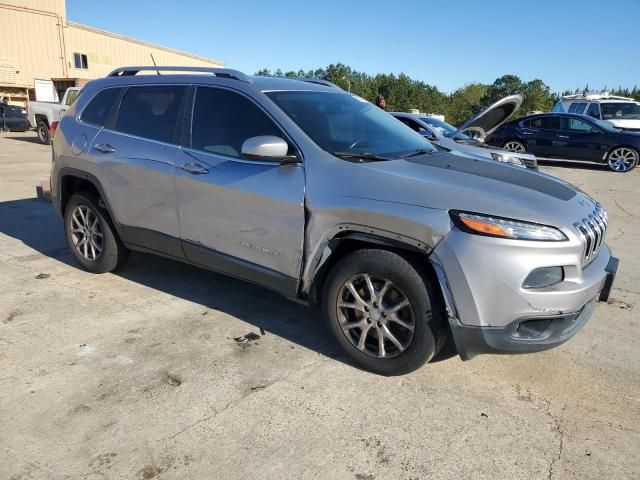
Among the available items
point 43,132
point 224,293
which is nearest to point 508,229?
point 224,293

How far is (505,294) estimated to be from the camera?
256 centimetres

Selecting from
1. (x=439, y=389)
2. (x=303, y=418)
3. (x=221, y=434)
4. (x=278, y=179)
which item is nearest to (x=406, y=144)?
(x=278, y=179)

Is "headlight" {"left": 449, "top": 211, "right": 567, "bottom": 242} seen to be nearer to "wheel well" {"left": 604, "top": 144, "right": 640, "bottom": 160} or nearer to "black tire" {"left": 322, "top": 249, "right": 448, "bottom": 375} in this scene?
"black tire" {"left": 322, "top": 249, "right": 448, "bottom": 375}

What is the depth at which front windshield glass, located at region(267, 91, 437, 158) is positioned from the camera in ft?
10.9

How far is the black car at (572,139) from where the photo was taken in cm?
1402

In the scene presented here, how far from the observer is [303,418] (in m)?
2.66

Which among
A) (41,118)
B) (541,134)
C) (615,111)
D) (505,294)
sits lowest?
(505,294)

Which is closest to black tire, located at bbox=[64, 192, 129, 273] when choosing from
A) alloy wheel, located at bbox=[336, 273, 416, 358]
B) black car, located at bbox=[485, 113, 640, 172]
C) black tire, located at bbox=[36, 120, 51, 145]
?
alloy wheel, located at bbox=[336, 273, 416, 358]

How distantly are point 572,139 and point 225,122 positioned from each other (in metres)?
13.5

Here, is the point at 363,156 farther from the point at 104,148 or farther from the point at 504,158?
the point at 504,158

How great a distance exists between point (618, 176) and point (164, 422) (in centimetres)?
1418

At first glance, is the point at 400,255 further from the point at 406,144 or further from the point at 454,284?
the point at 406,144

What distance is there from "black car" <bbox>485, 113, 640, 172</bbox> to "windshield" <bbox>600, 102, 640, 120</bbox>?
340 cm

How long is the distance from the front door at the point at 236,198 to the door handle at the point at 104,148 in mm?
853
